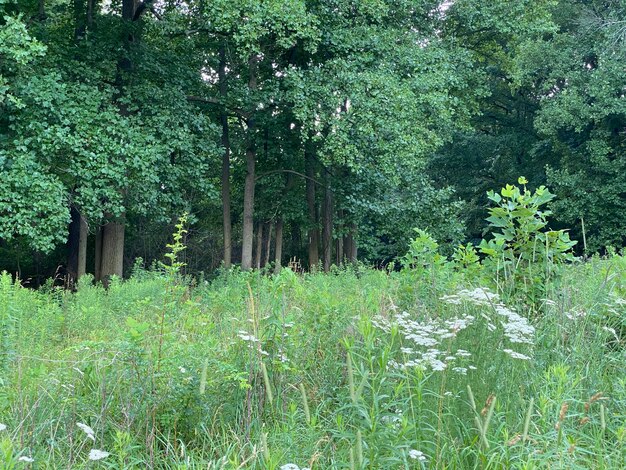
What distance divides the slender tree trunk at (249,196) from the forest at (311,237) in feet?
0.26

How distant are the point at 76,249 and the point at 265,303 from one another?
1603 cm

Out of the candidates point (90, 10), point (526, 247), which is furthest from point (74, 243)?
point (526, 247)

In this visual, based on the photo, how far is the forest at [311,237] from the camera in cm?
282

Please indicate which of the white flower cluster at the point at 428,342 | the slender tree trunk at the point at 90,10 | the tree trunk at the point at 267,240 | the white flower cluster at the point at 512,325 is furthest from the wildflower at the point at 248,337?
the tree trunk at the point at 267,240

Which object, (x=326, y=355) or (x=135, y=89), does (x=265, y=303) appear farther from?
(x=135, y=89)

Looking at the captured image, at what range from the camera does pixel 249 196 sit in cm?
1908

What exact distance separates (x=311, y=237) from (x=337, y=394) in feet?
59.9

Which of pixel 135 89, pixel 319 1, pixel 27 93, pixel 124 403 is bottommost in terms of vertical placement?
pixel 124 403

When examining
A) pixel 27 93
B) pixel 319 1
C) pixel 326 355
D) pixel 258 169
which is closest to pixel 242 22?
pixel 319 1

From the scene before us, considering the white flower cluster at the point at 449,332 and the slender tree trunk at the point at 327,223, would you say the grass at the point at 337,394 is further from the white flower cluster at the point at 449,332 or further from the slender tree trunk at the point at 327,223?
the slender tree trunk at the point at 327,223

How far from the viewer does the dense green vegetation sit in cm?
1257

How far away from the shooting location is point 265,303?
4801 mm

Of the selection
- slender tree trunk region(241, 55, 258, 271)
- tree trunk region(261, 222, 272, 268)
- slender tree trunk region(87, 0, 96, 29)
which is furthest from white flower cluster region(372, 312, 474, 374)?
tree trunk region(261, 222, 272, 268)

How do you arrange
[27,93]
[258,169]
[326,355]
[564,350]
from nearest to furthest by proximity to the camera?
[564,350] < [326,355] < [27,93] < [258,169]
